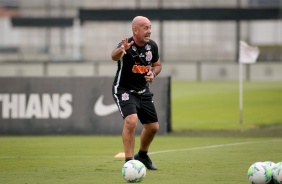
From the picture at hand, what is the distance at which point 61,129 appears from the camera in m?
22.8

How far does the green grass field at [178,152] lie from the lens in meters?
13.1

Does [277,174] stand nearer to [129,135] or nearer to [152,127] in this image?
[129,135]

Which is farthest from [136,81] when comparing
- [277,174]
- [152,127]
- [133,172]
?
[277,174]

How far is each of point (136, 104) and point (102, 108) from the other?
8.89m

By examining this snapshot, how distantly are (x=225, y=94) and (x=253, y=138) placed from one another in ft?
55.4

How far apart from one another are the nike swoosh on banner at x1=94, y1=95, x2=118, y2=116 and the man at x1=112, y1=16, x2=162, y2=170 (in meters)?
8.46

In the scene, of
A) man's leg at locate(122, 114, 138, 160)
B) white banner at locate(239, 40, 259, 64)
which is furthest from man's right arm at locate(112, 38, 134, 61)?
white banner at locate(239, 40, 259, 64)

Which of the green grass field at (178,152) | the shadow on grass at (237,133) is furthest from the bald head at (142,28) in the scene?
the shadow on grass at (237,133)

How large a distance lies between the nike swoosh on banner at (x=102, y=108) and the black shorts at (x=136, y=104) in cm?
854

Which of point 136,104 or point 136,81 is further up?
point 136,81

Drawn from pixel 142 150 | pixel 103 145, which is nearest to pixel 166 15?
pixel 103 145

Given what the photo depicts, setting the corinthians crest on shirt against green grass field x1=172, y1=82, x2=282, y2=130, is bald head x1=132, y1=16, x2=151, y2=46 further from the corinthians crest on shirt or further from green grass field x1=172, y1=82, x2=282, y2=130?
green grass field x1=172, y1=82, x2=282, y2=130

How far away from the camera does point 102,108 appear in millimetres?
22672

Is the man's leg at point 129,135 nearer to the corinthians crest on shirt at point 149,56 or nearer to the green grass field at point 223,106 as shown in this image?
the corinthians crest on shirt at point 149,56
